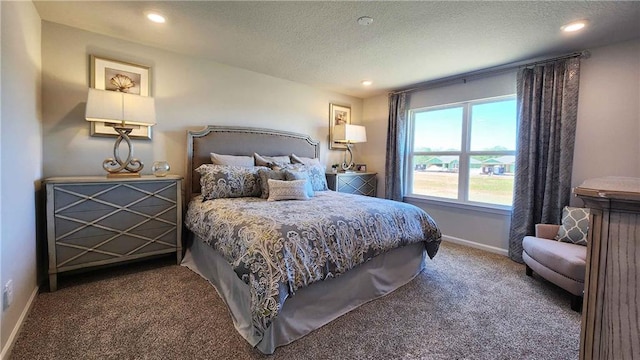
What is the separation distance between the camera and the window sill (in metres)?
3.54

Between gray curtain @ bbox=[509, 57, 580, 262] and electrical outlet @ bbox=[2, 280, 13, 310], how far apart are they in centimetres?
447

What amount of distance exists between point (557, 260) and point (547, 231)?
625 millimetres

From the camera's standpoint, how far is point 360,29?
254 centimetres

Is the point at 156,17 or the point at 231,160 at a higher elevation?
the point at 156,17

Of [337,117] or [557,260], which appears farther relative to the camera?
[337,117]

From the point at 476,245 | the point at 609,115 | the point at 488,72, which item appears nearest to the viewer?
the point at 609,115

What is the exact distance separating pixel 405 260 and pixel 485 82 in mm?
2672

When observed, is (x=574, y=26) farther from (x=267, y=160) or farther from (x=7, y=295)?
(x=7, y=295)

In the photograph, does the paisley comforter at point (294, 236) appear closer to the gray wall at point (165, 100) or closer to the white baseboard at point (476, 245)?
the gray wall at point (165, 100)

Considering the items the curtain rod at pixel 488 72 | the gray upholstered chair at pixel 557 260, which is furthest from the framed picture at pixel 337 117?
the gray upholstered chair at pixel 557 260

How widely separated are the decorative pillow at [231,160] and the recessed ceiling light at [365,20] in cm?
199

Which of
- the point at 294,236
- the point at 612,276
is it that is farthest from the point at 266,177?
the point at 612,276

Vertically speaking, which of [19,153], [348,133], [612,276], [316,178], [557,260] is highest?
[348,133]

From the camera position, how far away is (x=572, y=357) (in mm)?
1665
